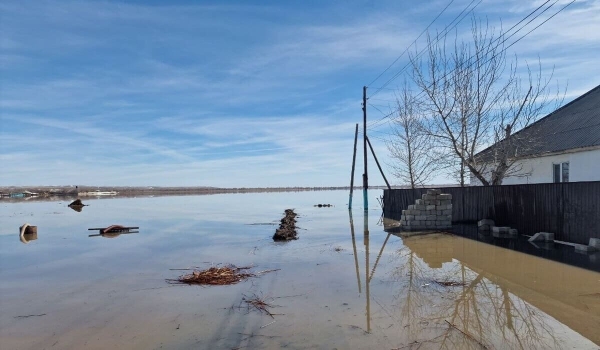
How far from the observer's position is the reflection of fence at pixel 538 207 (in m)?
10.6

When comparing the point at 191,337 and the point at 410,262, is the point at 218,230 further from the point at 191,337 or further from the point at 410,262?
the point at 191,337

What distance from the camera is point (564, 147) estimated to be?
17.4 m

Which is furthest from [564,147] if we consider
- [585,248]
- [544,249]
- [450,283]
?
[450,283]

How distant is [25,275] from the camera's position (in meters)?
9.92

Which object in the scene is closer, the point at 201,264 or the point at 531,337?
the point at 531,337

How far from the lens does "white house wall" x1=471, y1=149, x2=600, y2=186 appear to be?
1585 centimetres

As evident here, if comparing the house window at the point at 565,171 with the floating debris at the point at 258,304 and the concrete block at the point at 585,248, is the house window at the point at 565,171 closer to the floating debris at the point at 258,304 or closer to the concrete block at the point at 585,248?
the concrete block at the point at 585,248

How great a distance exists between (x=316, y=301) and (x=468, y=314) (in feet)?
7.46

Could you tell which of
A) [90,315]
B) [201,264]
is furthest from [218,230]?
[90,315]

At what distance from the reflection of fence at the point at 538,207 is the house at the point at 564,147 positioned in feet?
9.50

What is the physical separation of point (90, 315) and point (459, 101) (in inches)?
642

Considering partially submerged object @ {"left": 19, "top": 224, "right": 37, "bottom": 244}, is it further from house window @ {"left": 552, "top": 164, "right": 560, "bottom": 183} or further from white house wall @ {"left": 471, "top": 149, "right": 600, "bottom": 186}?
house window @ {"left": 552, "top": 164, "right": 560, "bottom": 183}

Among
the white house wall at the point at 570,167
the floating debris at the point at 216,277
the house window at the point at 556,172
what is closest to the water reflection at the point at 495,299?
the floating debris at the point at 216,277

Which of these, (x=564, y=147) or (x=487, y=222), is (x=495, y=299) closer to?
(x=487, y=222)
